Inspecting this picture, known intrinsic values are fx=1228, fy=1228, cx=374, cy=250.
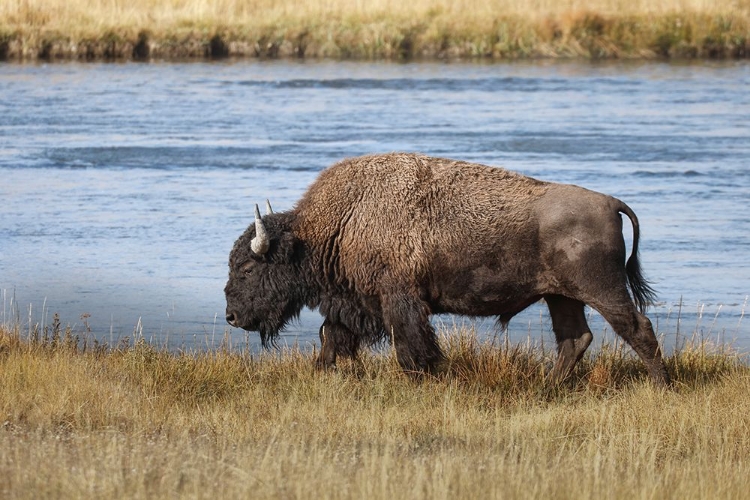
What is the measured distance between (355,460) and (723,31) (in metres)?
29.1

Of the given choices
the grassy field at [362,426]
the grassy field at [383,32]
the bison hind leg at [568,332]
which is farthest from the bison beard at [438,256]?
the grassy field at [383,32]

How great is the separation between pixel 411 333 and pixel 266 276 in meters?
1.16

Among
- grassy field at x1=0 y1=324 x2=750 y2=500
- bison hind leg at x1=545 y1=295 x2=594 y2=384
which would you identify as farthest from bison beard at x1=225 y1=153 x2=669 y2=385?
grassy field at x1=0 y1=324 x2=750 y2=500

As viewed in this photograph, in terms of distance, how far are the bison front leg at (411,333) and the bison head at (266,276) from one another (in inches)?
31.3

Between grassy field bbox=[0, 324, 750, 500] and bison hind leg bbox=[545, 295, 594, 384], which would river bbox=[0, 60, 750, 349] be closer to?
grassy field bbox=[0, 324, 750, 500]

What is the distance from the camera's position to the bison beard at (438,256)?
764 cm

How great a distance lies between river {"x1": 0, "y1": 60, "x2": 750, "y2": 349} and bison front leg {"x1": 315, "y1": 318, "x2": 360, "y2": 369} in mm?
1074

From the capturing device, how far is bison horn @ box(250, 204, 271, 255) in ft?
26.5

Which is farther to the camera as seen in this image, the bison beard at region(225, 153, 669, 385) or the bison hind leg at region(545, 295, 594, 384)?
the bison hind leg at region(545, 295, 594, 384)

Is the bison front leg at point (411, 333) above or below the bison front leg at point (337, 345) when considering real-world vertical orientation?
above

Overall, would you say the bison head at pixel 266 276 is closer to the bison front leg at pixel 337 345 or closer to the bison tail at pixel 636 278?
the bison front leg at pixel 337 345

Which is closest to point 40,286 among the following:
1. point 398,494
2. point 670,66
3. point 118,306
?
point 118,306

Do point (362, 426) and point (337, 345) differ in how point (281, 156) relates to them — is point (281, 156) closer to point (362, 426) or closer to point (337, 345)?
point (337, 345)

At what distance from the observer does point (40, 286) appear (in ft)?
36.8
